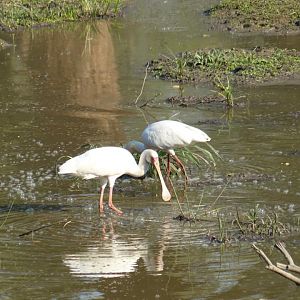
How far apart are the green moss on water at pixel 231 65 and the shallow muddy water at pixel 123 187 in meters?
0.48

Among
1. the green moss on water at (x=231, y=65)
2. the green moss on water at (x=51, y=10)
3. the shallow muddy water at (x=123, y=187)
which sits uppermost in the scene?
the green moss on water at (x=51, y=10)

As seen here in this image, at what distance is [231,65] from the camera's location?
55.2ft

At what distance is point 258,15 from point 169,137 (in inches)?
488

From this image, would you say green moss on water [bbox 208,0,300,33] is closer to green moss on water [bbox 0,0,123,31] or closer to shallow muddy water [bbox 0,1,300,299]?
shallow muddy water [bbox 0,1,300,299]

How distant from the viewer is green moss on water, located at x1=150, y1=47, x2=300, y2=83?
53.8ft

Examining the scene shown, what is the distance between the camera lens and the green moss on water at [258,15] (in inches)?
840

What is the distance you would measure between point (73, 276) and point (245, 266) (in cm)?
132

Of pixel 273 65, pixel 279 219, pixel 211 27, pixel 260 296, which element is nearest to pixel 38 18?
pixel 211 27

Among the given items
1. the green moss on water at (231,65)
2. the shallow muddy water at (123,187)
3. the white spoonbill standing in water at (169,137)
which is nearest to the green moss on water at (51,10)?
the shallow muddy water at (123,187)

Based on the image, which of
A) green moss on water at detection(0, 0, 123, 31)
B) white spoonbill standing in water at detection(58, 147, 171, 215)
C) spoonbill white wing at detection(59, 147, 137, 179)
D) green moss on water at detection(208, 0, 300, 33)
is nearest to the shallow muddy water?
white spoonbill standing in water at detection(58, 147, 171, 215)

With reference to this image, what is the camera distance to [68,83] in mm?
17094

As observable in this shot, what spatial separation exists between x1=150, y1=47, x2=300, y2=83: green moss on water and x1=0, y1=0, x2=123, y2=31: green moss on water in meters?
6.37

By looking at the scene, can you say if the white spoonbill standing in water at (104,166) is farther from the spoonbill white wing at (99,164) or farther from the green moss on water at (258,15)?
the green moss on water at (258,15)

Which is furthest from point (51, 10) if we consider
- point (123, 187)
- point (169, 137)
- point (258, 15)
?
point (169, 137)
